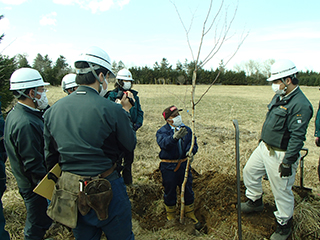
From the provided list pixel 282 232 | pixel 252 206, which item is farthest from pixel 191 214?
pixel 282 232

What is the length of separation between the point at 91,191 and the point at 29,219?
5.51 ft

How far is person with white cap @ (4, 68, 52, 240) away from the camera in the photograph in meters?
2.56

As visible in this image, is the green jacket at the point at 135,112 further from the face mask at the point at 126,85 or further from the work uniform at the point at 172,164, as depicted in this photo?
the work uniform at the point at 172,164

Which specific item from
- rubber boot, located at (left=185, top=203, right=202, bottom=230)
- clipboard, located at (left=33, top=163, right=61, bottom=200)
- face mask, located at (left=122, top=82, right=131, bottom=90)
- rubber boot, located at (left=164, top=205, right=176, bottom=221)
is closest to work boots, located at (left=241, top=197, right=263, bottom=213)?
rubber boot, located at (left=185, top=203, right=202, bottom=230)

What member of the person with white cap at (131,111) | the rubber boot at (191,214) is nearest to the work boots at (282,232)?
the rubber boot at (191,214)

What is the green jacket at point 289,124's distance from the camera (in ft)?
9.61

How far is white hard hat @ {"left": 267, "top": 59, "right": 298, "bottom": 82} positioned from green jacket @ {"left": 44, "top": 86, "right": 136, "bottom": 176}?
8.39ft

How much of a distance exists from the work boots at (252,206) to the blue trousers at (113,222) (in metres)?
2.36

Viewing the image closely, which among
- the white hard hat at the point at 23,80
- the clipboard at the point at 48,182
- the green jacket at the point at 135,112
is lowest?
the clipboard at the point at 48,182

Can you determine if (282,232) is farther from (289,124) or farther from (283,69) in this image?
(283,69)

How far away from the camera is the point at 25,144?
2.56 m

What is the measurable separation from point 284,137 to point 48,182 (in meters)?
3.19

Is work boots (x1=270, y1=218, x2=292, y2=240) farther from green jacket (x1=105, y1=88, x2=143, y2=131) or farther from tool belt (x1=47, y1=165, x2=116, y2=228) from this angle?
green jacket (x1=105, y1=88, x2=143, y2=131)

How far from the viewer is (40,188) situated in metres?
2.06
